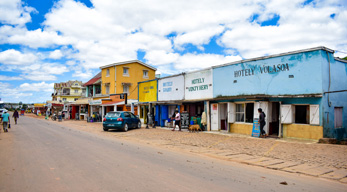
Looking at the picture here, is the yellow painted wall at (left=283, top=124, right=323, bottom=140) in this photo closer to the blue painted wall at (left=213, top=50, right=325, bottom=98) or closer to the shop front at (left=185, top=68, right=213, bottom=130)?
the blue painted wall at (left=213, top=50, right=325, bottom=98)

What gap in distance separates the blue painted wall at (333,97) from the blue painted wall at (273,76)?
607mm

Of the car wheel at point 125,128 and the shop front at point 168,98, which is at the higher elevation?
the shop front at point 168,98

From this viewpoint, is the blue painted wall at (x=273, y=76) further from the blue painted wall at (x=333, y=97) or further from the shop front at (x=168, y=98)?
the shop front at (x=168, y=98)

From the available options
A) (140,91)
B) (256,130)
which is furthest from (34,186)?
(140,91)

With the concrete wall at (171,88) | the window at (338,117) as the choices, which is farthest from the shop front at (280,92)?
the concrete wall at (171,88)

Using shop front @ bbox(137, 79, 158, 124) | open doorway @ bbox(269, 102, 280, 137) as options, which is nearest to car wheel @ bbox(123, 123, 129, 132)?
shop front @ bbox(137, 79, 158, 124)

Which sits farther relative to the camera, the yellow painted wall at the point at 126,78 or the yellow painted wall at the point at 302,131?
the yellow painted wall at the point at 126,78

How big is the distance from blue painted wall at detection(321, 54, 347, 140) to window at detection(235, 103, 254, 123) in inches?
182

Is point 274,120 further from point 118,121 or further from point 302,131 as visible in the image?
point 118,121

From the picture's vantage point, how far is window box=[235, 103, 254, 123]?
55.6 ft

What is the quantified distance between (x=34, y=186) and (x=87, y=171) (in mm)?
1483

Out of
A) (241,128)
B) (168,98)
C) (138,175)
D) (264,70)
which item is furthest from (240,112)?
(138,175)

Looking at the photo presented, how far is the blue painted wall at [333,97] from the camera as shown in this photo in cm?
1310

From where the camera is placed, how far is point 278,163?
8586mm
